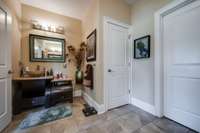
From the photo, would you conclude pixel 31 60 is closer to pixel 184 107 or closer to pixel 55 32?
pixel 55 32

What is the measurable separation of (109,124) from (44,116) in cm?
132

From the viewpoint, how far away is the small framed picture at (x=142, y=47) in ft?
7.13

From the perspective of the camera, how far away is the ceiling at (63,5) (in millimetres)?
2621

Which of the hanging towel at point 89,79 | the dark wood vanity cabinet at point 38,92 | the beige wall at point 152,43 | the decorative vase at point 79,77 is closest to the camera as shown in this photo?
the beige wall at point 152,43

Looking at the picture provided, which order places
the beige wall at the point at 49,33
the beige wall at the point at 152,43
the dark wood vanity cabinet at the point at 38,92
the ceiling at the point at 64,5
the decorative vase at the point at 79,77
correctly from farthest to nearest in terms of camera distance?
the decorative vase at the point at 79,77, the beige wall at the point at 49,33, the ceiling at the point at 64,5, the dark wood vanity cabinet at the point at 38,92, the beige wall at the point at 152,43

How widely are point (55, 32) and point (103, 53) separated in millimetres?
1836

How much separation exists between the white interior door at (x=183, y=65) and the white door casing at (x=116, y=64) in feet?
2.94

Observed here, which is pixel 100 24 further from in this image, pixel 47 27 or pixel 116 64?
Answer: pixel 47 27

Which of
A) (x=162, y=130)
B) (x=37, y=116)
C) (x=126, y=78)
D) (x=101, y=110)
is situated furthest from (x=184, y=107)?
(x=37, y=116)

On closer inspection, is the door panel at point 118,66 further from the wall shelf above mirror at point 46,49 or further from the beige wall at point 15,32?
the beige wall at point 15,32

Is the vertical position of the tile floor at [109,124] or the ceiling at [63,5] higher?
the ceiling at [63,5]

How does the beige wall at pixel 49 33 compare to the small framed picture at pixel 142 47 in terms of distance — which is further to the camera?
the beige wall at pixel 49 33

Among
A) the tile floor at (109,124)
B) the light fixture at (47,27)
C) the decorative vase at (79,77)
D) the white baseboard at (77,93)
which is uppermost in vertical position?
the light fixture at (47,27)

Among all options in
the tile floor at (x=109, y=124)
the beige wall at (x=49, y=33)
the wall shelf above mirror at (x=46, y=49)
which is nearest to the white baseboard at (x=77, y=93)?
the beige wall at (x=49, y=33)
